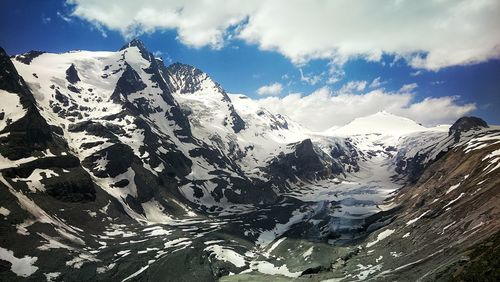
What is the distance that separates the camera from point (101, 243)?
195750mm

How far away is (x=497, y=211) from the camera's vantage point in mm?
127812

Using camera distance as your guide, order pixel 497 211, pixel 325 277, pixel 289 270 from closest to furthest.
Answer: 1. pixel 497 211
2. pixel 325 277
3. pixel 289 270

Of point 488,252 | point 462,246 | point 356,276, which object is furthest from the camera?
point 356,276

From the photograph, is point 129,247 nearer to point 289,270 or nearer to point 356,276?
point 289,270

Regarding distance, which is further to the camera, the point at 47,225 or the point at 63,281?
the point at 47,225

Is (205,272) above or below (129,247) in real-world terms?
below

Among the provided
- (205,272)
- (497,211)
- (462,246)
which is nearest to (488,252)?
(462,246)

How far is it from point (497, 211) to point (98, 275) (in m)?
132

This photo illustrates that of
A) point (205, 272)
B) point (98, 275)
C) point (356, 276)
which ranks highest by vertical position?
point (98, 275)

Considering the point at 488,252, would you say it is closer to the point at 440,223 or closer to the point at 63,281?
the point at 440,223

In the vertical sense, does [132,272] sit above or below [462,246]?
above

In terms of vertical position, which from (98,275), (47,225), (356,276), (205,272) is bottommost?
(356,276)

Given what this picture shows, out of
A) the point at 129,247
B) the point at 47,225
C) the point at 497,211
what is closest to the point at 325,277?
the point at 497,211

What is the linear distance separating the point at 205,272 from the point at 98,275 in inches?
1576
